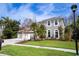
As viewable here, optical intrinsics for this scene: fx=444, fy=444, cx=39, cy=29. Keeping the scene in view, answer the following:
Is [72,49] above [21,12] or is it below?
below

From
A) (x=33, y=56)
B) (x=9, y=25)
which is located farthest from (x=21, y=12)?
(x=33, y=56)

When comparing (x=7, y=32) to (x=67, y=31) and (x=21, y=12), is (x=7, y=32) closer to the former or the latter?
(x=21, y=12)

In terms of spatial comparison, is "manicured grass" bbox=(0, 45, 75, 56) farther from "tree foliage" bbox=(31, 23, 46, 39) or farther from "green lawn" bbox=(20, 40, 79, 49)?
"tree foliage" bbox=(31, 23, 46, 39)

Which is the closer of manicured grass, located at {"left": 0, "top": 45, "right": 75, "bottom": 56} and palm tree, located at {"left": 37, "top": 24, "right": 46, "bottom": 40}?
manicured grass, located at {"left": 0, "top": 45, "right": 75, "bottom": 56}

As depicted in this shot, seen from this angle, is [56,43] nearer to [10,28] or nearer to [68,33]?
[68,33]

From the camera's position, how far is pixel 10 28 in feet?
23.3

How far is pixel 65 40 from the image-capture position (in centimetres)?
708

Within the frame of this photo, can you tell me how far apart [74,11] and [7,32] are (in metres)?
1.12

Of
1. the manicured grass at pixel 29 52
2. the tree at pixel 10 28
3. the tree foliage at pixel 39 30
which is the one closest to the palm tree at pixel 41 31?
the tree foliage at pixel 39 30

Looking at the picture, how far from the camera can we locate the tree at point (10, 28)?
7.06m

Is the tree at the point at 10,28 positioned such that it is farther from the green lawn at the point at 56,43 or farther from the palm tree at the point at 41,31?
the palm tree at the point at 41,31

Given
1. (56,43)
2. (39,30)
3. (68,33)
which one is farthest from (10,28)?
(68,33)

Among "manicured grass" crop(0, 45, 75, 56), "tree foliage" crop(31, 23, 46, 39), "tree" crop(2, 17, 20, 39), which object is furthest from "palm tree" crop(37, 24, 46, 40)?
"tree" crop(2, 17, 20, 39)

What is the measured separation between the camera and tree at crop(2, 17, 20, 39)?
7.06 m
